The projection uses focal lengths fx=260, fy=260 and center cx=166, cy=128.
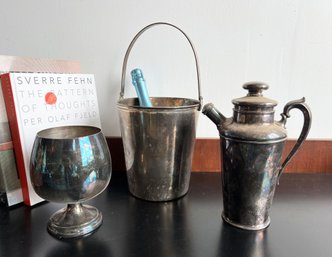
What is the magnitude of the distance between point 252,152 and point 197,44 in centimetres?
31

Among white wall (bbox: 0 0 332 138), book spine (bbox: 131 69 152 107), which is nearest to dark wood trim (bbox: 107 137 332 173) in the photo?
white wall (bbox: 0 0 332 138)

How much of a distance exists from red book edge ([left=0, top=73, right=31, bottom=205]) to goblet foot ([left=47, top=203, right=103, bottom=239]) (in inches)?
3.5

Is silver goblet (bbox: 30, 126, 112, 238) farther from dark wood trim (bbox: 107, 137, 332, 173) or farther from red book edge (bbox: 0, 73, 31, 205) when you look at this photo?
dark wood trim (bbox: 107, 137, 332, 173)

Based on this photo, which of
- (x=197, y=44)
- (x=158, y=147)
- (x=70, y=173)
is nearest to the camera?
(x=70, y=173)

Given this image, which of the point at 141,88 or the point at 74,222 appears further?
the point at 141,88

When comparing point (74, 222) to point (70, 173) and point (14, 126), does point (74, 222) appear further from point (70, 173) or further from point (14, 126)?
point (14, 126)

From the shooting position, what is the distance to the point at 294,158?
0.60 m

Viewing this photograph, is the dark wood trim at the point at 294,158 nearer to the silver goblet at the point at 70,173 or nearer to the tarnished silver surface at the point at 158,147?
the tarnished silver surface at the point at 158,147

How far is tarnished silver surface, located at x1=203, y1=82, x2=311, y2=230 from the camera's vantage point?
0.38 m

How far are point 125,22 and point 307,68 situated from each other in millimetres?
421

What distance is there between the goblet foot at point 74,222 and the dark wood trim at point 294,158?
0.20 meters

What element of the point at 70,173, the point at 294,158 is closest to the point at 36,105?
the point at 70,173

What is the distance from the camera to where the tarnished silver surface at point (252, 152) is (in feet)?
1.24

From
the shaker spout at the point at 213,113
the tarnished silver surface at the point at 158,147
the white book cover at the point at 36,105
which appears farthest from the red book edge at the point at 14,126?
the shaker spout at the point at 213,113
